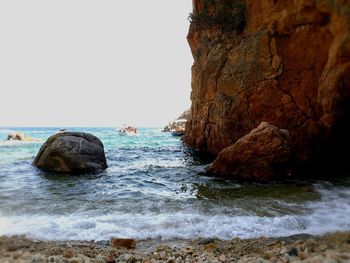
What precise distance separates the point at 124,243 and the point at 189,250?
3.98 ft

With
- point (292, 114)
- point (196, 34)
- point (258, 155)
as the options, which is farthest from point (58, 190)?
point (196, 34)

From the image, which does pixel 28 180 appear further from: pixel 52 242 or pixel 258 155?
pixel 258 155

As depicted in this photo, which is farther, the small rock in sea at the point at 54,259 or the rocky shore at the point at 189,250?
the rocky shore at the point at 189,250

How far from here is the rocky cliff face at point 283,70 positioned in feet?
40.2

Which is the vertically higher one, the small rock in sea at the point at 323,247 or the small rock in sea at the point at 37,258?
the small rock in sea at the point at 323,247

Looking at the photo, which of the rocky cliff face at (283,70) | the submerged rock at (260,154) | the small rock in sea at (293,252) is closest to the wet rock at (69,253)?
the small rock in sea at (293,252)

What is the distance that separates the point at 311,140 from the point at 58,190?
390 inches

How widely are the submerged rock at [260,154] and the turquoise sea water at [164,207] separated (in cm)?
107

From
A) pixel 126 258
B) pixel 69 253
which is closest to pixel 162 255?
pixel 126 258

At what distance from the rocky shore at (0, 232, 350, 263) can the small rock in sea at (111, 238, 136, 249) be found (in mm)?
48

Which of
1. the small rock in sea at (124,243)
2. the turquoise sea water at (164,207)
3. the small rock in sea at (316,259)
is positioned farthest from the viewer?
the turquoise sea water at (164,207)

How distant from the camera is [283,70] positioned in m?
14.2

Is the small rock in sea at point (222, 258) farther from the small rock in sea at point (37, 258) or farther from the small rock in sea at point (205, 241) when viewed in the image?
the small rock in sea at point (37, 258)

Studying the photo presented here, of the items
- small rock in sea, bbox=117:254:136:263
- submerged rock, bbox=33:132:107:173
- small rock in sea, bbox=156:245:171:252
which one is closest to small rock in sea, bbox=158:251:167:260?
small rock in sea, bbox=156:245:171:252
